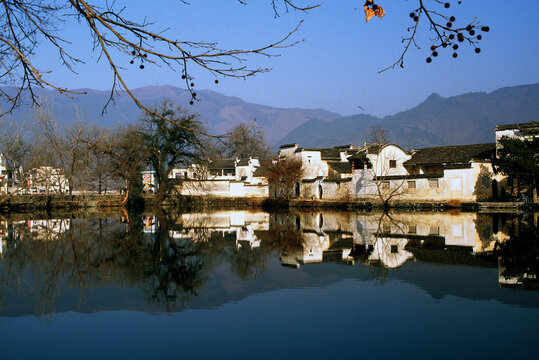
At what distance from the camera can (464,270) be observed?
8180 mm

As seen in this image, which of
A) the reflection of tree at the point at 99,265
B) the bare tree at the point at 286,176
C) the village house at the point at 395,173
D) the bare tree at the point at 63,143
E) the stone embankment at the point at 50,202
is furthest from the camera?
the bare tree at the point at 286,176

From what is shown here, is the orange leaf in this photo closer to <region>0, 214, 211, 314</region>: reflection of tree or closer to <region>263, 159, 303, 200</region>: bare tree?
<region>0, 214, 211, 314</region>: reflection of tree

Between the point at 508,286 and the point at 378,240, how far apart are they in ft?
19.5

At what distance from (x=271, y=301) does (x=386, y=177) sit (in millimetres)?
27065

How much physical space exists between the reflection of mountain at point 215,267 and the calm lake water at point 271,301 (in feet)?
0.10

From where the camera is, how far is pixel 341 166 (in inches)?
1626

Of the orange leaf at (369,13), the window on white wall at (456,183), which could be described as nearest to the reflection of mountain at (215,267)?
the orange leaf at (369,13)

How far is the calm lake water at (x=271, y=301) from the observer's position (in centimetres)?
438

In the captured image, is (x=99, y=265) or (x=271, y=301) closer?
(x=271, y=301)

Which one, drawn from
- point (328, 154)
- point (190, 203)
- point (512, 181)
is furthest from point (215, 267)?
point (328, 154)

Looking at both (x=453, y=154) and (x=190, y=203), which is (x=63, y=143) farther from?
(x=453, y=154)

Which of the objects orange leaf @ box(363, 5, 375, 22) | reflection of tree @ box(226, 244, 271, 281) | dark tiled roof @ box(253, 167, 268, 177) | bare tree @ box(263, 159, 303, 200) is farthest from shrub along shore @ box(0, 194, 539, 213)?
orange leaf @ box(363, 5, 375, 22)

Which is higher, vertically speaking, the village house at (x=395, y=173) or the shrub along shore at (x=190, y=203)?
the village house at (x=395, y=173)

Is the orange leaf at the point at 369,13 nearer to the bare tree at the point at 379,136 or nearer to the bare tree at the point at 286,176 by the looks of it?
the bare tree at the point at 379,136
